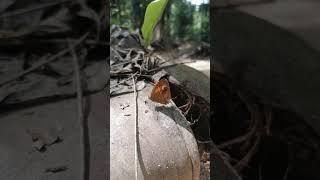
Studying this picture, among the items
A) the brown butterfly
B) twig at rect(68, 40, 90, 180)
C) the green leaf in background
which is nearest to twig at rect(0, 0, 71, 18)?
twig at rect(68, 40, 90, 180)

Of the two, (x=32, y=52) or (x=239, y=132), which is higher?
(x=32, y=52)

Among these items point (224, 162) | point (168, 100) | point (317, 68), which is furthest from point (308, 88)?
point (168, 100)

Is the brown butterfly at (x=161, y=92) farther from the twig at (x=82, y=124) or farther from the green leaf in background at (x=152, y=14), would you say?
the twig at (x=82, y=124)

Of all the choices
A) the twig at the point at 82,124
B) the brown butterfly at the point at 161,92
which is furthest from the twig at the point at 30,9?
the brown butterfly at the point at 161,92

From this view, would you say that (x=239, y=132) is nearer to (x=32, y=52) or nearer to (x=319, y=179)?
(x=319, y=179)

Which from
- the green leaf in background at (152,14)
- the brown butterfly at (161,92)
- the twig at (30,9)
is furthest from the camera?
the brown butterfly at (161,92)

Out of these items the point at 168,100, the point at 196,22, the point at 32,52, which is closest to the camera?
the point at 32,52

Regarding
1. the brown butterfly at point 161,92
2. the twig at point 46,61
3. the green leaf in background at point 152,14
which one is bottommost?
the brown butterfly at point 161,92

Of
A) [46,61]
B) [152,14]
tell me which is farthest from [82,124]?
[152,14]
